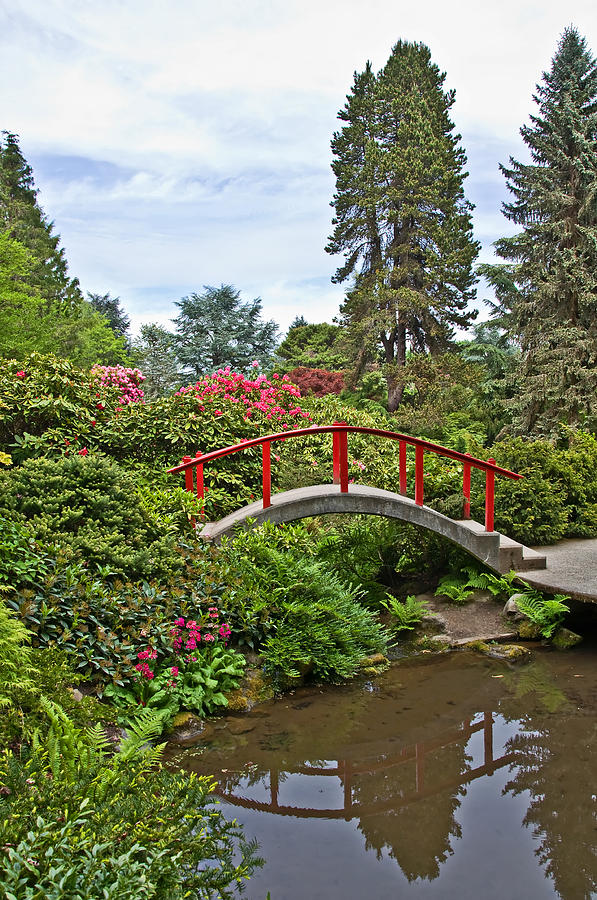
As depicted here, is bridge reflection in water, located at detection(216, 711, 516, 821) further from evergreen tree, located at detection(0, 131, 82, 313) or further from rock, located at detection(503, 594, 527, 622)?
evergreen tree, located at detection(0, 131, 82, 313)

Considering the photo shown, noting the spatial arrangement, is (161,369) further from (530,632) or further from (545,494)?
(530,632)

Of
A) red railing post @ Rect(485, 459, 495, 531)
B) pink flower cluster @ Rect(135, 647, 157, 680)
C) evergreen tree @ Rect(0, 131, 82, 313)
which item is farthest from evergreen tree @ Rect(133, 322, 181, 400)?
pink flower cluster @ Rect(135, 647, 157, 680)

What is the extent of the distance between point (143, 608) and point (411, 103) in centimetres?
2120

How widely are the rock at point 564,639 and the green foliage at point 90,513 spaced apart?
378 centimetres

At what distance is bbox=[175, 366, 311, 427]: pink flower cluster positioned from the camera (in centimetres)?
993

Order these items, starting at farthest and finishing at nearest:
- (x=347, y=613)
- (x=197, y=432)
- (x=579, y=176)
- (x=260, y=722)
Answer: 1. (x=579, y=176)
2. (x=197, y=432)
3. (x=347, y=613)
4. (x=260, y=722)

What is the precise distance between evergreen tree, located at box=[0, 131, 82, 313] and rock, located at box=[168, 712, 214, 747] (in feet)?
71.9

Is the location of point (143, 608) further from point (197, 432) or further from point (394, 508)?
point (197, 432)


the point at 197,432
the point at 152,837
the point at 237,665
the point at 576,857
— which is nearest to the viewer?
the point at 152,837

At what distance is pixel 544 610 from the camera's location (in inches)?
260

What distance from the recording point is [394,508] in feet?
23.3

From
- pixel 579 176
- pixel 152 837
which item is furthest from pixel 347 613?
pixel 579 176

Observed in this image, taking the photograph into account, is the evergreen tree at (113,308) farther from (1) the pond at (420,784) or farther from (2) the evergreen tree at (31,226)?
(1) the pond at (420,784)

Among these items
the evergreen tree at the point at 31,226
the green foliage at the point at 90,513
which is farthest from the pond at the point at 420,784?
the evergreen tree at the point at 31,226
